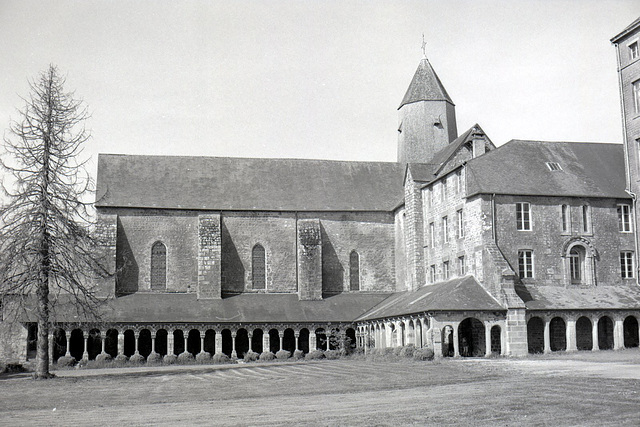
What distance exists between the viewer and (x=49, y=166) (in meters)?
32.7

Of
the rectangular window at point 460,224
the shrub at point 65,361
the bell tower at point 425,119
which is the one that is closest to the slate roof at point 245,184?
the bell tower at point 425,119

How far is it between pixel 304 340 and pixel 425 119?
18.3 meters

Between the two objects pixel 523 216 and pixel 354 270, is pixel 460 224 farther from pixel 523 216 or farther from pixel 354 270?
pixel 354 270

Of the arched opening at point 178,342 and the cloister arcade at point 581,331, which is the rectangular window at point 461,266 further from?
the arched opening at point 178,342

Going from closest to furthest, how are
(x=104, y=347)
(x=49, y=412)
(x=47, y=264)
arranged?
(x=49, y=412), (x=47, y=264), (x=104, y=347)

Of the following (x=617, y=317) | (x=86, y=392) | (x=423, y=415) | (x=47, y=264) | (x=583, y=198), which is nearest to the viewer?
(x=423, y=415)

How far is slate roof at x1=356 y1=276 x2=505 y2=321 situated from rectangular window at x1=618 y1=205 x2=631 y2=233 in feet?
30.3

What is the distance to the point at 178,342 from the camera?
4847cm

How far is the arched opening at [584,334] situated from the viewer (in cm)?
4028

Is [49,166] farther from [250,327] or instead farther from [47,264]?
[250,327]

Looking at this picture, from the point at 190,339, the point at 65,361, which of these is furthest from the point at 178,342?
the point at 65,361

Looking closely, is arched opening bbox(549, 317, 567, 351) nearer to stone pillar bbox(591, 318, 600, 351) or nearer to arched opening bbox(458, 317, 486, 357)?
stone pillar bbox(591, 318, 600, 351)

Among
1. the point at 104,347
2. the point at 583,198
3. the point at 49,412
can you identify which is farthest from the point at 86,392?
the point at 583,198

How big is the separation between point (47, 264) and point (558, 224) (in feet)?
84.7
